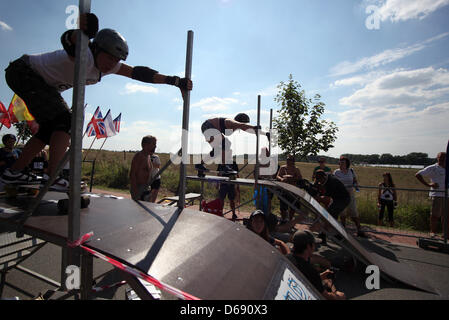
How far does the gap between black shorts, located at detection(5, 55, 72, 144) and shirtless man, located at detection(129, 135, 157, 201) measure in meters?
2.36

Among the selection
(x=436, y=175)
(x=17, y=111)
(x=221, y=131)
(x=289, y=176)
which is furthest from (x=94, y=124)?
(x=436, y=175)

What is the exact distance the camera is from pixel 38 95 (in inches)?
79.4

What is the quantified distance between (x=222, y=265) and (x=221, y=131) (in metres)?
3.36

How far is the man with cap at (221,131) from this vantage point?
4324 mm

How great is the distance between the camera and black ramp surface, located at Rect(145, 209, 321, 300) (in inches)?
48.3

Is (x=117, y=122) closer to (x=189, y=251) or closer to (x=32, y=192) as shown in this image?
(x=32, y=192)

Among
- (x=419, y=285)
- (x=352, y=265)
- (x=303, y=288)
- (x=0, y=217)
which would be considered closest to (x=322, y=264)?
(x=352, y=265)

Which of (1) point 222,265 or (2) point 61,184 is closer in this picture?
(1) point 222,265

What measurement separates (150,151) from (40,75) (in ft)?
8.76

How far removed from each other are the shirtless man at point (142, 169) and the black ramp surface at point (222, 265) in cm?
269

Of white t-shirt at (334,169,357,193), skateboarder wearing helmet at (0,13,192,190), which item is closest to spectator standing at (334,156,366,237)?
white t-shirt at (334,169,357,193)

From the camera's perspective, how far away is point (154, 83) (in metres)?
2.33
